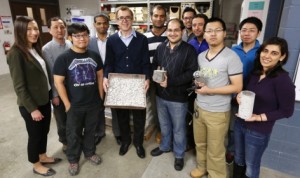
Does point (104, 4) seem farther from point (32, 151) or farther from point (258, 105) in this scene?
point (258, 105)

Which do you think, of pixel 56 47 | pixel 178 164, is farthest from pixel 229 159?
pixel 56 47

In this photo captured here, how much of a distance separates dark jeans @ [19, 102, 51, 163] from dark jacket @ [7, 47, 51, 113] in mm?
94

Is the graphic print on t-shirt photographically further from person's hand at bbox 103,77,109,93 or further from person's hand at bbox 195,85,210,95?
person's hand at bbox 195,85,210,95

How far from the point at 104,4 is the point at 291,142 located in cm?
429

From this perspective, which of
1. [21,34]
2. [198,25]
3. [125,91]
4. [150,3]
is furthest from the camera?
[150,3]

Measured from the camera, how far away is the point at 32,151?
183cm

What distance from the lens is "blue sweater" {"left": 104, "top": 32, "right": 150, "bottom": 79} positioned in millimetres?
1896

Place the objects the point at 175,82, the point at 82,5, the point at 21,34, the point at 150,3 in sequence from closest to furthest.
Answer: the point at 21,34 → the point at 175,82 → the point at 150,3 → the point at 82,5

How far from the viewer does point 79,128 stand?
6.23 feet

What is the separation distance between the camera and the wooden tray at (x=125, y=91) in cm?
187

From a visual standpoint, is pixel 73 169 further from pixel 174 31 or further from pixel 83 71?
pixel 174 31

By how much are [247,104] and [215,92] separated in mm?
277

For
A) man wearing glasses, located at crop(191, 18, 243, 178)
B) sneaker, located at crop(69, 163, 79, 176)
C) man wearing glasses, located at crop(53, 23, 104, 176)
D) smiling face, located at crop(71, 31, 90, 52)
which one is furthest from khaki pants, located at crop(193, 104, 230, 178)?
sneaker, located at crop(69, 163, 79, 176)

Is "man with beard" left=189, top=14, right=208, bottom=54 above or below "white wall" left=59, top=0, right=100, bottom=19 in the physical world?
below
